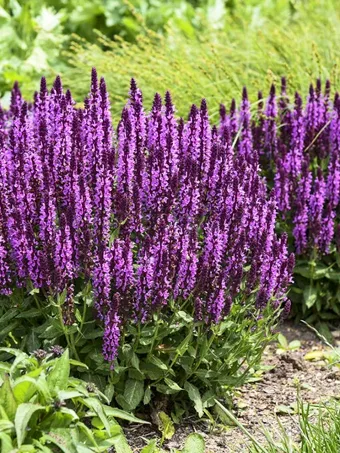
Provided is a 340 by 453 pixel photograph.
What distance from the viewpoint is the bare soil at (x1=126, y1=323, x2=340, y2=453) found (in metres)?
4.06

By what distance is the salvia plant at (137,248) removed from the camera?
3.70 meters

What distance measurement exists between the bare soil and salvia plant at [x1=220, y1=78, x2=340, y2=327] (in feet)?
1.04

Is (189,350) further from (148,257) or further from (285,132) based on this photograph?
(285,132)

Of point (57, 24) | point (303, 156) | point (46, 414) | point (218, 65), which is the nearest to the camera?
point (46, 414)

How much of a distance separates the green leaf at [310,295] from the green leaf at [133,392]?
1.65 meters

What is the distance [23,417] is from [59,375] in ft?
1.09

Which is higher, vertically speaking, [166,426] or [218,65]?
[218,65]

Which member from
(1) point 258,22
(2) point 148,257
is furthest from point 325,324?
(1) point 258,22

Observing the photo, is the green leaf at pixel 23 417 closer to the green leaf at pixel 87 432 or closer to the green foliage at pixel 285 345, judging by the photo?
the green leaf at pixel 87 432

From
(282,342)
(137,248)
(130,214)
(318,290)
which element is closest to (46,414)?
(130,214)

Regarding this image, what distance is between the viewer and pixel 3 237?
12.5 ft

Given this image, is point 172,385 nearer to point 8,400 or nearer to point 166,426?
point 166,426

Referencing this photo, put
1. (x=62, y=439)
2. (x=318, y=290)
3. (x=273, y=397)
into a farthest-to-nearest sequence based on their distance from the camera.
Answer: (x=318, y=290) < (x=273, y=397) < (x=62, y=439)

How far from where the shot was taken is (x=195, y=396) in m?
4.01
